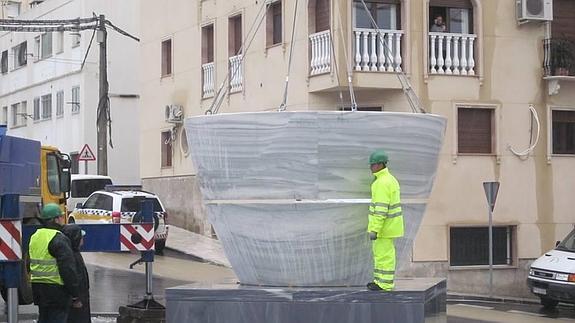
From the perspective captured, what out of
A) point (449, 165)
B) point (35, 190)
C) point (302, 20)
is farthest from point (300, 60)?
point (35, 190)

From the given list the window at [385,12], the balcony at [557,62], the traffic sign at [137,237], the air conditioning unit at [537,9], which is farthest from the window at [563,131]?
the traffic sign at [137,237]

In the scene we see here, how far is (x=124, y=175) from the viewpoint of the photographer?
41156mm

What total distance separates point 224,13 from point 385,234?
19.1 meters

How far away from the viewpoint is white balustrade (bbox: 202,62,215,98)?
2767cm

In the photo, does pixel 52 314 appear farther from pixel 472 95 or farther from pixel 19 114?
pixel 19 114

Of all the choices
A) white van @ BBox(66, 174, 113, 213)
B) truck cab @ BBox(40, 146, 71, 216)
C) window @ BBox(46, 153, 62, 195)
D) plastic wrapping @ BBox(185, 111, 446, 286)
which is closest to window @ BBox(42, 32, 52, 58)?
white van @ BBox(66, 174, 113, 213)

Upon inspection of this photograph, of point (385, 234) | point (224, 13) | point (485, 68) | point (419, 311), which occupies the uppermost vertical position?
point (224, 13)

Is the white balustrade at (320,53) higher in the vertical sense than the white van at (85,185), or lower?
higher

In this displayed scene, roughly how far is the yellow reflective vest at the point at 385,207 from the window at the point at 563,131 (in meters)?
15.3

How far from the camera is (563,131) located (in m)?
23.6

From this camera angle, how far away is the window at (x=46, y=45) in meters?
44.1

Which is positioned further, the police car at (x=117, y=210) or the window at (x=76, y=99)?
the window at (x=76, y=99)

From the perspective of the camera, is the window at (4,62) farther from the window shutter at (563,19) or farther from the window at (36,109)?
the window shutter at (563,19)

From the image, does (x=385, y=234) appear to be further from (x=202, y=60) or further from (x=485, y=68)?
(x=202, y=60)
